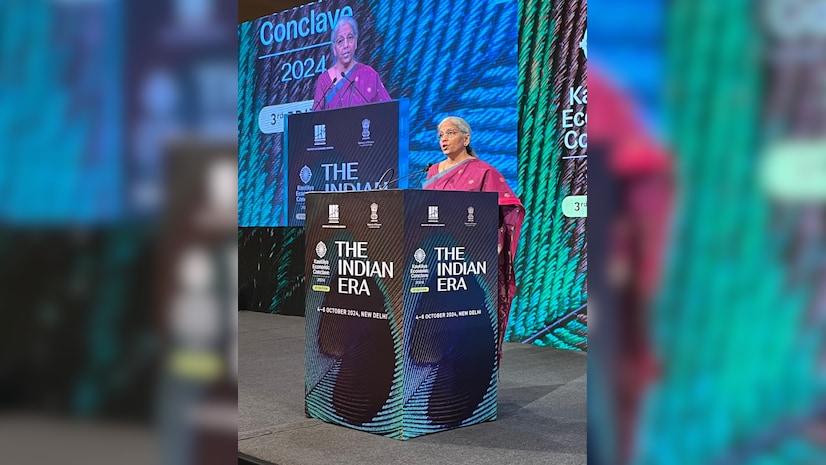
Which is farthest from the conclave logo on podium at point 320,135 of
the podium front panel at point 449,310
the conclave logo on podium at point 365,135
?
the podium front panel at point 449,310

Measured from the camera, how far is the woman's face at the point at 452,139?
4.71m

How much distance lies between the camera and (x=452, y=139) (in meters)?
4.71

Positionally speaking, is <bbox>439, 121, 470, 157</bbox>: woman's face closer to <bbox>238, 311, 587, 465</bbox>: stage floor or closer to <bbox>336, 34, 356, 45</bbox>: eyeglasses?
<bbox>238, 311, 587, 465</bbox>: stage floor

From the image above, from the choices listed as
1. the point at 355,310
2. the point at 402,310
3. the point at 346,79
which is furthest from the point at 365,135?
the point at 402,310

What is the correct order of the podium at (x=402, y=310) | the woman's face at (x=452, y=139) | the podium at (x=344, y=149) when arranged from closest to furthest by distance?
the podium at (x=402, y=310), the woman's face at (x=452, y=139), the podium at (x=344, y=149)

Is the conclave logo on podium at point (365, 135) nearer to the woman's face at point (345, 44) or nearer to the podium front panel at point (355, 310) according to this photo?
the woman's face at point (345, 44)

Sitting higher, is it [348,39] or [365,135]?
[348,39]

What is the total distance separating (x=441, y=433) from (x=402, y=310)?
2.02 ft
